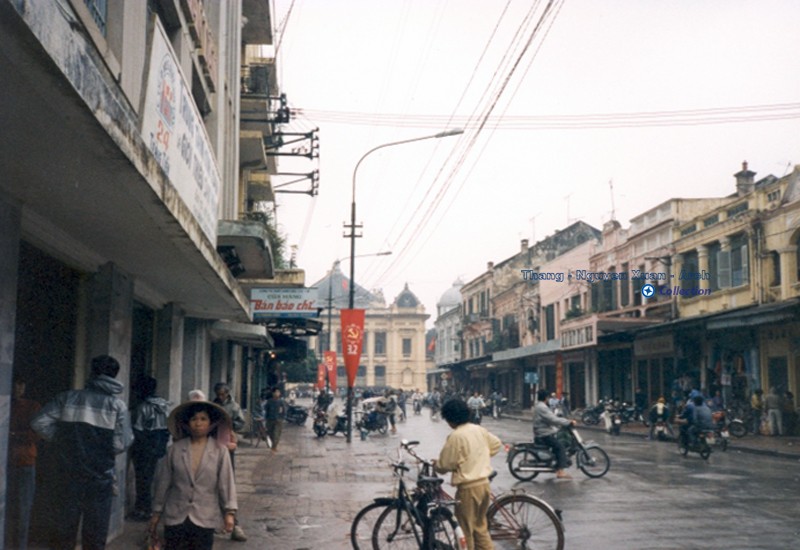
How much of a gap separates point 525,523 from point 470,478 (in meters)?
1.36

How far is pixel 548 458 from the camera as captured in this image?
1499 centimetres

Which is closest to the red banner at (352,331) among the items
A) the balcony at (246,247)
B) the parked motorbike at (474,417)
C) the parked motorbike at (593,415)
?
the parked motorbike at (474,417)

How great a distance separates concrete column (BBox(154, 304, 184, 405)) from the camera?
13.4 meters

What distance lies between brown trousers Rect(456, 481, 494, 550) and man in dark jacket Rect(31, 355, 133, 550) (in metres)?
2.77

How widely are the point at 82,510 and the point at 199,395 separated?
1.85 meters

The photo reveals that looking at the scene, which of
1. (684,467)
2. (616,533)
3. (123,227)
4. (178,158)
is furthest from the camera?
(684,467)

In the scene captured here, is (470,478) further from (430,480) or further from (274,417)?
(274,417)

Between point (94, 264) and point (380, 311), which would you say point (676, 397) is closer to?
point (94, 264)

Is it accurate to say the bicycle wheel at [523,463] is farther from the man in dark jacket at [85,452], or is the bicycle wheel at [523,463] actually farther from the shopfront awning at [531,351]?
the shopfront awning at [531,351]

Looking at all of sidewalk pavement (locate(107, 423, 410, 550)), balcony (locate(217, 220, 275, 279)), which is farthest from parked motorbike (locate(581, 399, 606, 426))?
balcony (locate(217, 220, 275, 279))

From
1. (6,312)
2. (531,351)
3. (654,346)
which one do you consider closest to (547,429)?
(6,312)

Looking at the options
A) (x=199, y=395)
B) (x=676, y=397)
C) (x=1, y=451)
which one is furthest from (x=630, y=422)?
(x=1, y=451)

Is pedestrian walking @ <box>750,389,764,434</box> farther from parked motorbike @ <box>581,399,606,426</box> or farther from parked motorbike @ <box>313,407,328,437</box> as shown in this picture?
parked motorbike @ <box>313,407,328,437</box>

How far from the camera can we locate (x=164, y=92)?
26.1 feet
